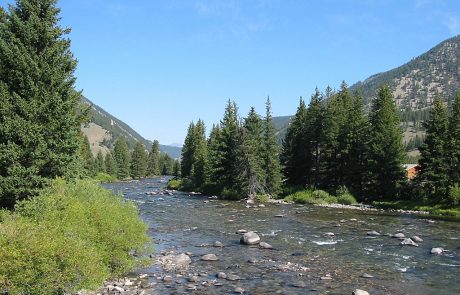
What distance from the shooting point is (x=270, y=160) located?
80875mm

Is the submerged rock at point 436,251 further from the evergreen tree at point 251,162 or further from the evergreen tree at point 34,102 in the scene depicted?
the evergreen tree at point 251,162

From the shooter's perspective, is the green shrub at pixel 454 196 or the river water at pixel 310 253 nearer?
the river water at pixel 310 253

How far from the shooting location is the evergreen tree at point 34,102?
1045 inches

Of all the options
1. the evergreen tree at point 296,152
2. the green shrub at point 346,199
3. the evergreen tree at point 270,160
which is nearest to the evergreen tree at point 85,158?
the evergreen tree at point 270,160

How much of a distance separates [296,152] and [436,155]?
30534 mm

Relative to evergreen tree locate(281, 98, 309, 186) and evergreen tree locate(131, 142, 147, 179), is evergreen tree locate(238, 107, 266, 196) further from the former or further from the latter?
evergreen tree locate(131, 142, 147, 179)

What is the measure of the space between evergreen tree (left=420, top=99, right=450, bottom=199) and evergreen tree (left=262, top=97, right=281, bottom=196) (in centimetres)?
2565

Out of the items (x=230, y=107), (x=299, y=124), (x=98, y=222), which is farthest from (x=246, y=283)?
(x=230, y=107)

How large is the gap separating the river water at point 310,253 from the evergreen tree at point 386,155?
15716 millimetres

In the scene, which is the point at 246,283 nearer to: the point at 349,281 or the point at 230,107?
the point at 349,281

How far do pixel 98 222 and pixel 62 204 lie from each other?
6.31ft

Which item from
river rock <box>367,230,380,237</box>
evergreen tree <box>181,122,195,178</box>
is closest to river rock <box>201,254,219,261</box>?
river rock <box>367,230,380,237</box>

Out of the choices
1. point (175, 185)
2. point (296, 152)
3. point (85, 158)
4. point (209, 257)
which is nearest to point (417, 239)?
point (209, 257)

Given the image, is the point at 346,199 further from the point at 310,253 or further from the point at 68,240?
the point at 68,240
